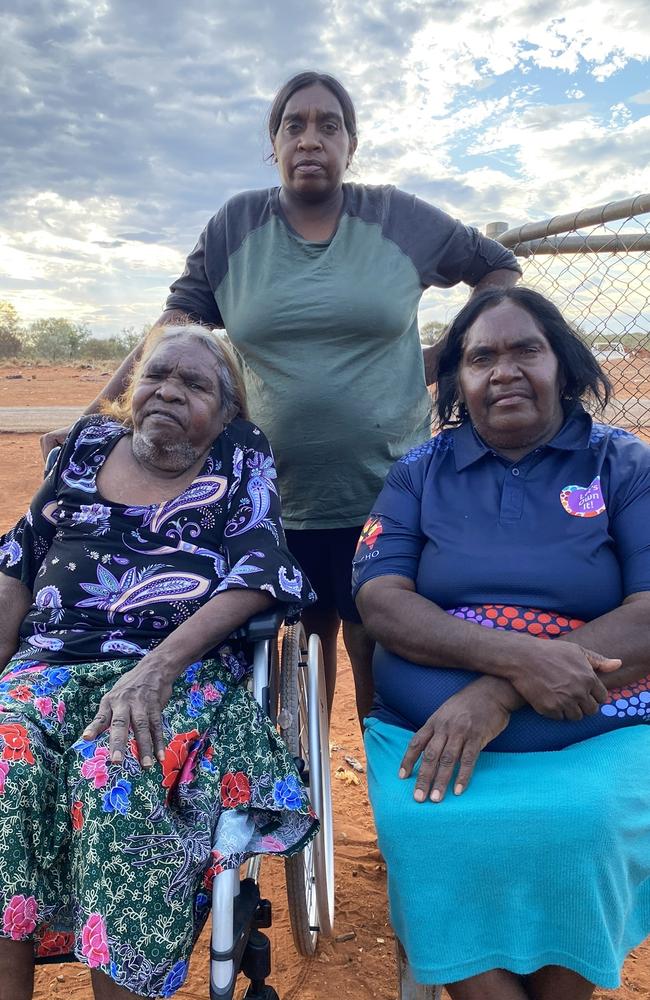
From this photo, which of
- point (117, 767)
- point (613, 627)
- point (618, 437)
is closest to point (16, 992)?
point (117, 767)

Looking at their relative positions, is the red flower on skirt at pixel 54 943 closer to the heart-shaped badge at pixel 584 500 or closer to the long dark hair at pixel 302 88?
the heart-shaped badge at pixel 584 500

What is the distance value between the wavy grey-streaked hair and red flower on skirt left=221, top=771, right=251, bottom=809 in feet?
3.68

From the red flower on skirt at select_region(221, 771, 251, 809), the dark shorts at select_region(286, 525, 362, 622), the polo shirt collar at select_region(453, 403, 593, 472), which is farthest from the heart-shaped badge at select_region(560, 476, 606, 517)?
the red flower on skirt at select_region(221, 771, 251, 809)

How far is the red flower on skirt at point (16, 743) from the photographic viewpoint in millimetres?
1752

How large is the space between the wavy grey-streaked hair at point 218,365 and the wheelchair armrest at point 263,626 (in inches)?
28.1

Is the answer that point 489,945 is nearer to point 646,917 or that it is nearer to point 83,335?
point 646,917

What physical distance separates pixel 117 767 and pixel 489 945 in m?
0.88

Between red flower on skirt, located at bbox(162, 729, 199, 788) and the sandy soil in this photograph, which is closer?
red flower on skirt, located at bbox(162, 729, 199, 788)

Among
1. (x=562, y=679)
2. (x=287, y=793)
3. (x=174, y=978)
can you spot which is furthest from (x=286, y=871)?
(x=562, y=679)

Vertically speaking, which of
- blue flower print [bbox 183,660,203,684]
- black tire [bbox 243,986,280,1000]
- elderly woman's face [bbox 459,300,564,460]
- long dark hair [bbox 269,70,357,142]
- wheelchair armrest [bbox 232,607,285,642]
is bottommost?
black tire [bbox 243,986,280,1000]

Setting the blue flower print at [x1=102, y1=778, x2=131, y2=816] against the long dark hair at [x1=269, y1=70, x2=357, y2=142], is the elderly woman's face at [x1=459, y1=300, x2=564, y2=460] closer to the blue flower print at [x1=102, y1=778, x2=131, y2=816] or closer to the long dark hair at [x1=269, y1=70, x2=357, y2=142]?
the long dark hair at [x1=269, y1=70, x2=357, y2=142]

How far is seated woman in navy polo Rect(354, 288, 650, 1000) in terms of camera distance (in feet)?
5.62

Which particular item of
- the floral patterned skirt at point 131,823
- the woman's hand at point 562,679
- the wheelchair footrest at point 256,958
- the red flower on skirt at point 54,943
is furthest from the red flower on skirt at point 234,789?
the woman's hand at point 562,679

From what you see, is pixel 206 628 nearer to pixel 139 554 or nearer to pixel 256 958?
pixel 139 554
